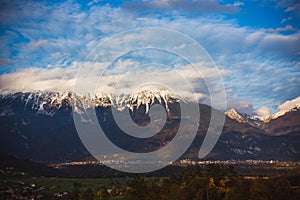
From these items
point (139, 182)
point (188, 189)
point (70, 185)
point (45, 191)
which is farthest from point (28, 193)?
point (188, 189)

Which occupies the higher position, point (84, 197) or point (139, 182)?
point (139, 182)

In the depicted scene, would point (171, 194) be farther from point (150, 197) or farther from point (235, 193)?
point (235, 193)

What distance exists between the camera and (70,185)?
525ft

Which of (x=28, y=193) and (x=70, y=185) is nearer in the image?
(x=28, y=193)

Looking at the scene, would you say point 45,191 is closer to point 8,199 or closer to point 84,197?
point 8,199

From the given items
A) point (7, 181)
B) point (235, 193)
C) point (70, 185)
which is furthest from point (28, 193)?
point (235, 193)

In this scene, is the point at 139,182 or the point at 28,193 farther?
the point at 28,193

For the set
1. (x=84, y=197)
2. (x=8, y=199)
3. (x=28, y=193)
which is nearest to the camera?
(x=84, y=197)

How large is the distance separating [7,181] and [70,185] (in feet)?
119

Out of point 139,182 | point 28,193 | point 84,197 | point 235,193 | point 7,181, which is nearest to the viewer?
point 235,193

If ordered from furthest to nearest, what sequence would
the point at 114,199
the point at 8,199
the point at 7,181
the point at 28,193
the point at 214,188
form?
the point at 7,181, the point at 28,193, the point at 8,199, the point at 114,199, the point at 214,188

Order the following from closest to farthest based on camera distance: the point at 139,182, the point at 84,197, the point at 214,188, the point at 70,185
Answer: the point at 214,188 < the point at 139,182 < the point at 84,197 < the point at 70,185

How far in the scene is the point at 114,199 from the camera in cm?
9781

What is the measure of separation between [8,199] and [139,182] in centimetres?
7161
